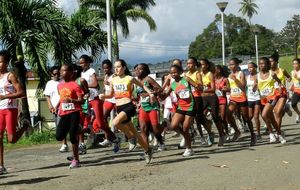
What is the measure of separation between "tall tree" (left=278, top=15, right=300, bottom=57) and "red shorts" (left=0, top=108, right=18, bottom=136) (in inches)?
3676

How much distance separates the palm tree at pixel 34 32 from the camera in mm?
17688

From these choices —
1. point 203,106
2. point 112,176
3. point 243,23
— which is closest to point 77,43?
point 203,106

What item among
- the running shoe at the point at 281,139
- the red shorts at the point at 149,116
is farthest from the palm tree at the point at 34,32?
the running shoe at the point at 281,139

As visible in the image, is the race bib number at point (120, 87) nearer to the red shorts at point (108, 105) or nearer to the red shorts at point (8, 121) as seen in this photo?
the red shorts at point (8, 121)

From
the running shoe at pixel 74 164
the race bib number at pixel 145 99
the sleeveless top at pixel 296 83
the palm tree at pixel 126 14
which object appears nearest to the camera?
the running shoe at pixel 74 164

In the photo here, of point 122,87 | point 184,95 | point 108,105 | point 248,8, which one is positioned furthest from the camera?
point 248,8

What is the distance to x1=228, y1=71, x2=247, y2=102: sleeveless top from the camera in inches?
488

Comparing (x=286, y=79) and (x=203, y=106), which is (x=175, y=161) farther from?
(x=286, y=79)

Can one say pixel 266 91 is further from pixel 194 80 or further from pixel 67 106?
pixel 67 106

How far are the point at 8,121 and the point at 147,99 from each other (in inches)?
107

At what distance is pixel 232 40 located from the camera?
104m

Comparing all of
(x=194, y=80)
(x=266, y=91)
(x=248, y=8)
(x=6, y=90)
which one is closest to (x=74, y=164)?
(x=6, y=90)

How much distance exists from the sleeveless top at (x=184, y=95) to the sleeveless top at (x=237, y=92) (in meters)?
2.21

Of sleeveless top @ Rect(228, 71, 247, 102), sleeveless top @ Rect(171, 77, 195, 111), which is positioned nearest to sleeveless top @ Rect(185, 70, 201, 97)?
sleeveless top @ Rect(171, 77, 195, 111)
